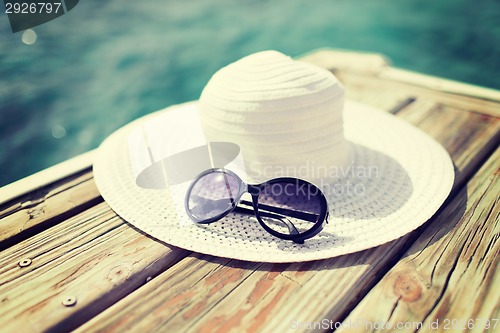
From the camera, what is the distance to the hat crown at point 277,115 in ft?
3.60

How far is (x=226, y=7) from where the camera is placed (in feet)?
21.9

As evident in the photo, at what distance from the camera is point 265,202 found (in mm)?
1126

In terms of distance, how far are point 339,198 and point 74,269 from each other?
779 mm

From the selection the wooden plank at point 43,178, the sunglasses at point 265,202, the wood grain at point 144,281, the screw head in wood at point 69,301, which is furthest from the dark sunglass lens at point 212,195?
the wooden plank at point 43,178

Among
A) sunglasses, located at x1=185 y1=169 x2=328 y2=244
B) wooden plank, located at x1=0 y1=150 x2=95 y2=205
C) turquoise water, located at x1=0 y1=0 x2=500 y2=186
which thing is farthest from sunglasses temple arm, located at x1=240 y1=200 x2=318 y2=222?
turquoise water, located at x1=0 y1=0 x2=500 y2=186

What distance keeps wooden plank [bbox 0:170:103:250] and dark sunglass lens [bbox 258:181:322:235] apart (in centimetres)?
59

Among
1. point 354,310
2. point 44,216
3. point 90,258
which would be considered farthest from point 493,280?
point 44,216

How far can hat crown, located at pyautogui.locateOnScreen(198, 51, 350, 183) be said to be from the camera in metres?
1.10

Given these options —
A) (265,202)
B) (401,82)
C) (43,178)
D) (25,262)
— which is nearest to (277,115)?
(265,202)

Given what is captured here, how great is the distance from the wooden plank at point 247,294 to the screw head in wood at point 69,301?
7cm

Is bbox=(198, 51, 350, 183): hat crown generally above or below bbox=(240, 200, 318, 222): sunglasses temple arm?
above

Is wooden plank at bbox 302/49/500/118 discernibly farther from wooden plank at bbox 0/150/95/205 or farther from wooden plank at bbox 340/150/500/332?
wooden plank at bbox 0/150/95/205

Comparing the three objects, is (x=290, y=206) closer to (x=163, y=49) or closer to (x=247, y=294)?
(x=247, y=294)

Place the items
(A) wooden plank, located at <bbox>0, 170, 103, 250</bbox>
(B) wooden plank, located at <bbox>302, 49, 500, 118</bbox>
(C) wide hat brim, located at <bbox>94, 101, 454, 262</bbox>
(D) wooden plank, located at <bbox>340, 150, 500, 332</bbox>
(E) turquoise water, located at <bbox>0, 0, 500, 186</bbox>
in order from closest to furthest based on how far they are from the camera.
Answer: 1. (D) wooden plank, located at <bbox>340, 150, 500, 332</bbox>
2. (C) wide hat brim, located at <bbox>94, 101, 454, 262</bbox>
3. (A) wooden plank, located at <bbox>0, 170, 103, 250</bbox>
4. (B) wooden plank, located at <bbox>302, 49, 500, 118</bbox>
5. (E) turquoise water, located at <bbox>0, 0, 500, 186</bbox>
